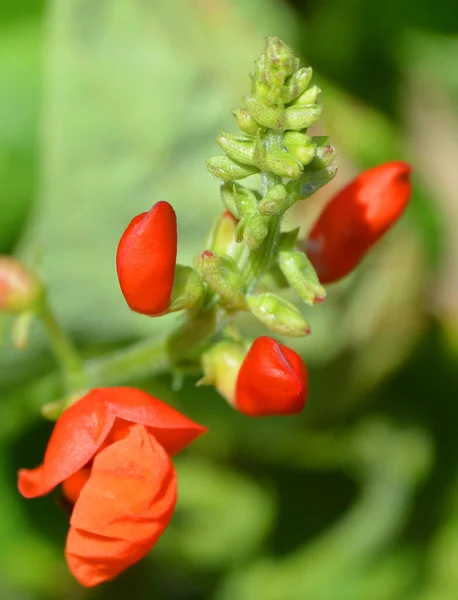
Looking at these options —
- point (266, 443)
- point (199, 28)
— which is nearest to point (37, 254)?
point (199, 28)

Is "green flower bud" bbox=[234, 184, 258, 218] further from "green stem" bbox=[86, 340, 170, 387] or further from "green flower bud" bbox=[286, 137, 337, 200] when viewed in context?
"green stem" bbox=[86, 340, 170, 387]

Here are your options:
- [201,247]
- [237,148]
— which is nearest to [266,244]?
[237,148]

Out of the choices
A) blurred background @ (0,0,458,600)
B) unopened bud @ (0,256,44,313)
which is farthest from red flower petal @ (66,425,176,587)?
blurred background @ (0,0,458,600)

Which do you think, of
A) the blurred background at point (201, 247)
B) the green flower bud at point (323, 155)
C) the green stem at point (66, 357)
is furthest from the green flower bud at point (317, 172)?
the blurred background at point (201, 247)

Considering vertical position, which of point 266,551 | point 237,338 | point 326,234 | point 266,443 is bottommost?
point 266,551

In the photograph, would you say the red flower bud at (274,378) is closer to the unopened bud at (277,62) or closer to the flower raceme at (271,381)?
the flower raceme at (271,381)

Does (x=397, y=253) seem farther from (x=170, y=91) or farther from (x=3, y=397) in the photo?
(x=3, y=397)
